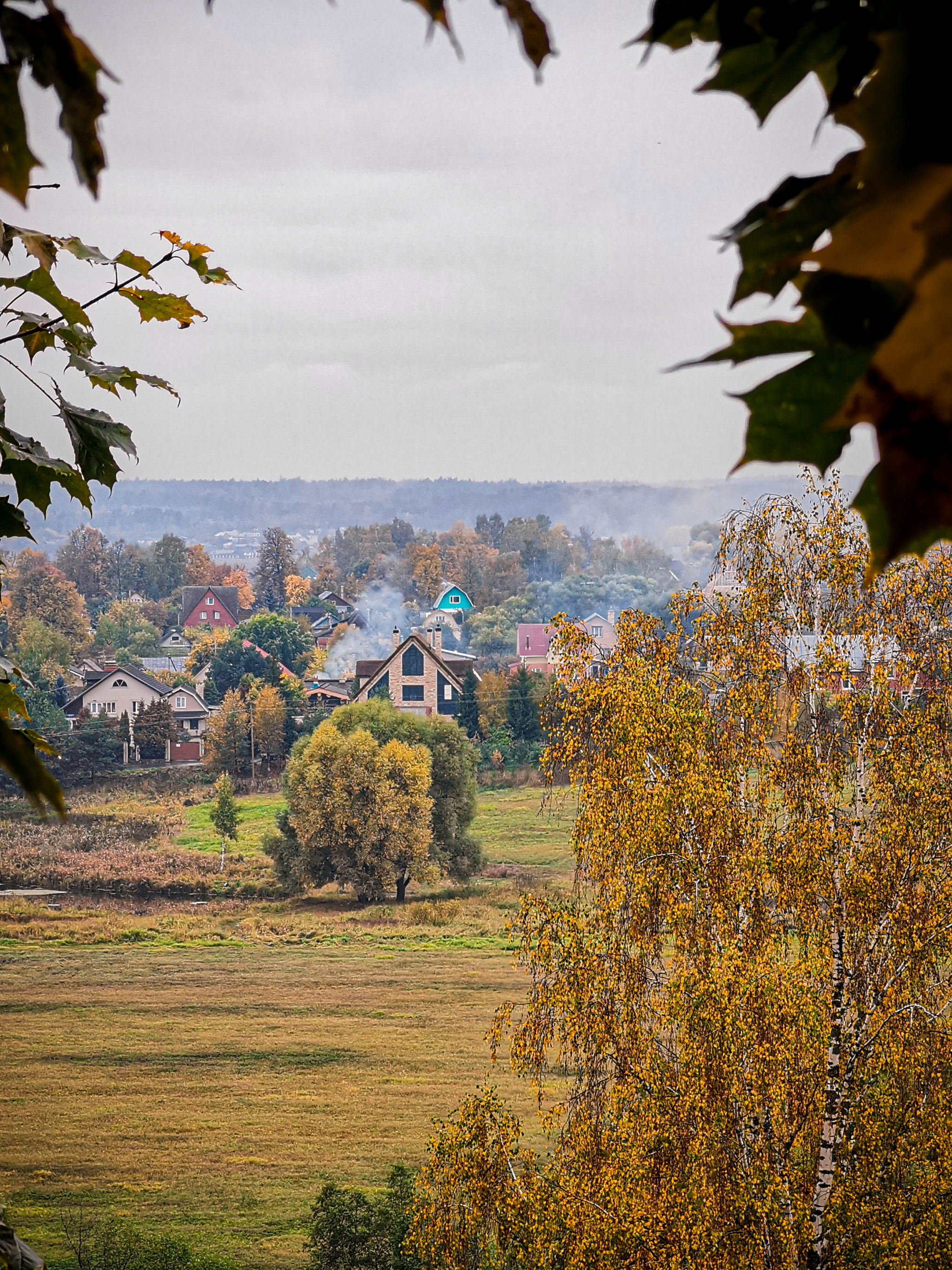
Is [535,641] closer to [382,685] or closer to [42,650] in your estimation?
[382,685]

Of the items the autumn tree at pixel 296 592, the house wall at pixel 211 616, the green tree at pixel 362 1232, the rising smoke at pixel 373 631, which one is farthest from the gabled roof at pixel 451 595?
the green tree at pixel 362 1232

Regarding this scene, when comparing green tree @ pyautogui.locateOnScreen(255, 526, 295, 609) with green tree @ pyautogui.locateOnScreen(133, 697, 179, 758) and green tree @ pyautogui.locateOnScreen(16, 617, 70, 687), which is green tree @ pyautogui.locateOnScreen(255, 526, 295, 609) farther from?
green tree @ pyautogui.locateOnScreen(133, 697, 179, 758)

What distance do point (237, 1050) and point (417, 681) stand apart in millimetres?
17270

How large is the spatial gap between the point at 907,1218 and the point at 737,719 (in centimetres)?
230

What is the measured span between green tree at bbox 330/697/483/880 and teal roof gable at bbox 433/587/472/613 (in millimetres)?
28489

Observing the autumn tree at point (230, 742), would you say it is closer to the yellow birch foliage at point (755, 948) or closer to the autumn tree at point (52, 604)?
the autumn tree at point (52, 604)

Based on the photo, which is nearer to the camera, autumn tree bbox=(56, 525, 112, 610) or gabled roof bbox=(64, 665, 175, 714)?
gabled roof bbox=(64, 665, 175, 714)

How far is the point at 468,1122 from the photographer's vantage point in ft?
17.8

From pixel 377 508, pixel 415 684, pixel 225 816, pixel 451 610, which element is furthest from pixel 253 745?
pixel 377 508

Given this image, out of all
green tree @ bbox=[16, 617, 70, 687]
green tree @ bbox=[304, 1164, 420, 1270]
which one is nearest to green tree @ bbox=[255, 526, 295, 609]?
green tree @ bbox=[16, 617, 70, 687]

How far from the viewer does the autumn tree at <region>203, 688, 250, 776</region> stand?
31.1 m

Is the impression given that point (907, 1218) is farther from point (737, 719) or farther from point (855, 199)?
point (855, 199)

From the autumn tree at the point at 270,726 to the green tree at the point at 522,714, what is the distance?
6209 mm

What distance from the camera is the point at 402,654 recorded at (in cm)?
3294
